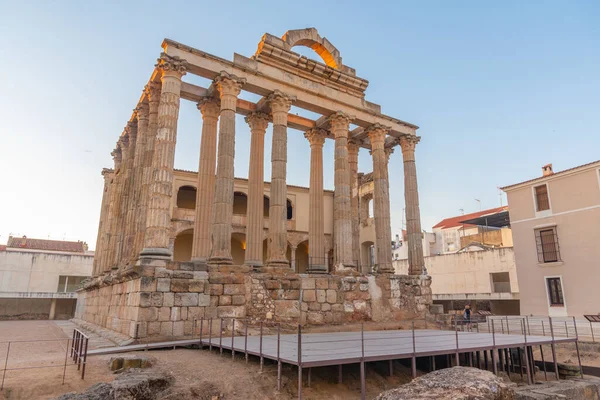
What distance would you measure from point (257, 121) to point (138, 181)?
5127mm

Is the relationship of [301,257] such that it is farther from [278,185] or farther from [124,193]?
[278,185]

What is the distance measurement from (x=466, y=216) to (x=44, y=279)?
4325cm

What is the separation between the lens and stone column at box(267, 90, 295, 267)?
544 inches

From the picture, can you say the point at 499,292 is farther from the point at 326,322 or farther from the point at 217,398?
the point at 217,398

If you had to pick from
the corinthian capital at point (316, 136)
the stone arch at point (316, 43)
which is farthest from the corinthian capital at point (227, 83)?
the corinthian capital at point (316, 136)

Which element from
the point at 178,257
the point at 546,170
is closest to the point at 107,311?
the point at 178,257

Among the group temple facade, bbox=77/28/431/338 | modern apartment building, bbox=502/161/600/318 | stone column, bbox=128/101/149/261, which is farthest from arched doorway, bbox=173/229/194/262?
modern apartment building, bbox=502/161/600/318

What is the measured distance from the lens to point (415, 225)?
57.6ft

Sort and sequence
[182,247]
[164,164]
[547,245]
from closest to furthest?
[164,164], [547,245], [182,247]

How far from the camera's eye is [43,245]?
38938 millimetres

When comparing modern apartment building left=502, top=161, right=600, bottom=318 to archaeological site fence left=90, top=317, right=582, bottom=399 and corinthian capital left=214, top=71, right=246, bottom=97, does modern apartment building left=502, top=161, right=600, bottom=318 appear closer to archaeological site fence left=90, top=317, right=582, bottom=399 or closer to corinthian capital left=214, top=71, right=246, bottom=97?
archaeological site fence left=90, top=317, right=582, bottom=399

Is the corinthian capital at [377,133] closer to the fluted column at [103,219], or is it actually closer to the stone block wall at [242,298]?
the stone block wall at [242,298]

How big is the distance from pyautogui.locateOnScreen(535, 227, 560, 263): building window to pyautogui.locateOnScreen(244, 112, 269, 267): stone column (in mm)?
16417

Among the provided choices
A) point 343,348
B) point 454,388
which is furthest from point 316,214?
point 454,388
